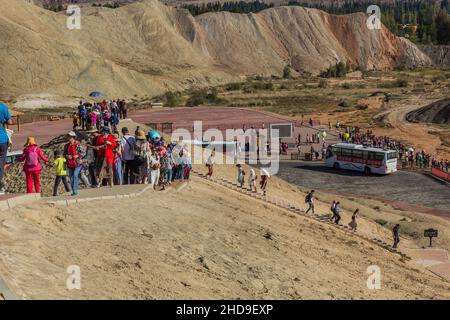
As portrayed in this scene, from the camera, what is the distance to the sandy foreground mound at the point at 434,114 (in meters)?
71.7

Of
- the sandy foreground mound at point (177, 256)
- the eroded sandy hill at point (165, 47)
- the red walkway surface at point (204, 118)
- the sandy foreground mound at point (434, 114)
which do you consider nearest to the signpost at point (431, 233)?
the sandy foreground mound at point (177, 256)

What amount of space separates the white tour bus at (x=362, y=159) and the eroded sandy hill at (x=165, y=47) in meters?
43.2

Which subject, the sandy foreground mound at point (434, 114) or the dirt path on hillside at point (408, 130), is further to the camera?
the sandy foreground mound at point (434, 114)

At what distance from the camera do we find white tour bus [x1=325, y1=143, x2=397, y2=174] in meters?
41.6

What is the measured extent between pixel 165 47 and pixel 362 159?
262 ft

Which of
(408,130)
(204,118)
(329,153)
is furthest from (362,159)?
(204,118)

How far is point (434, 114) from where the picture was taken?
7288cm

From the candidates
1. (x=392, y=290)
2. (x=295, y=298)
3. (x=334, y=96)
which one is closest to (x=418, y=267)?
(x=392, y=290)

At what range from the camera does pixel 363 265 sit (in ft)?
57.8

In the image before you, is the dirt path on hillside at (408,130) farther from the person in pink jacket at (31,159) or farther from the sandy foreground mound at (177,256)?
the person in pink jacket at (31,159)

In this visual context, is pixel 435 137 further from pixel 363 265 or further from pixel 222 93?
pixel 363 265

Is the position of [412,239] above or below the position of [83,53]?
below

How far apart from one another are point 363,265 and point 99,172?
7.26 metres
